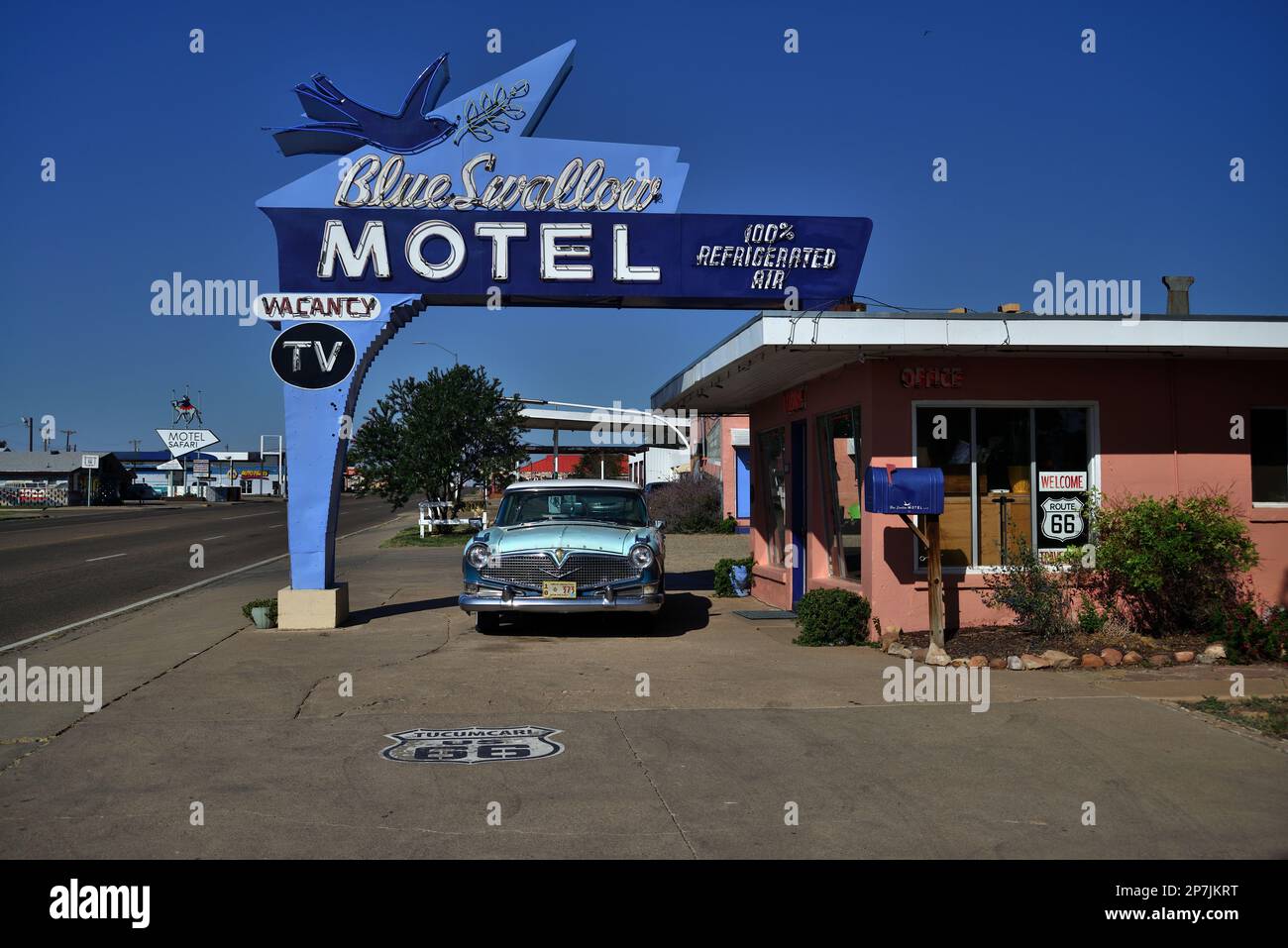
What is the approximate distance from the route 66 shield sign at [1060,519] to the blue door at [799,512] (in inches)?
133

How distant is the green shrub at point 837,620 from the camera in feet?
34.9

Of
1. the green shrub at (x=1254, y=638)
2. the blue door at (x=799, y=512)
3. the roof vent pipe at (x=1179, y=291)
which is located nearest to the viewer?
the green shrub at (x=1254, y=638)

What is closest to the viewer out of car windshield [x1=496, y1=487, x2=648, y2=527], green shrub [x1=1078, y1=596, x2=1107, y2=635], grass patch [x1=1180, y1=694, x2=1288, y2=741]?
grass patch [x1=1180, y1=694, x2=1288, y2=741]

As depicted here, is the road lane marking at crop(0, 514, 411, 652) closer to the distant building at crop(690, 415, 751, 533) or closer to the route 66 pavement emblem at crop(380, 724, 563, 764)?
the route 66 pavement emblem at crop(380, 724, 563, 764)

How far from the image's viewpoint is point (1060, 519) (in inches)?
428

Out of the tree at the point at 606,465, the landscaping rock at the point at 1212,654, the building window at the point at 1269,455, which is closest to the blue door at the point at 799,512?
the building window at the point at 1269,455

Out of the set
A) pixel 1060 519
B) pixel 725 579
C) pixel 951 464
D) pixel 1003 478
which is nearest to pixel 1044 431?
pixel 1003 478

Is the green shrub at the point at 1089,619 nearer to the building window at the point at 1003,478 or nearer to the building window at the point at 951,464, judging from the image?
the building window at the point at 1003,478

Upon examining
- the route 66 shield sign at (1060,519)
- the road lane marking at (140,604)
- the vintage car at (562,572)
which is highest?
the route 66 shield sign at (1060,519)

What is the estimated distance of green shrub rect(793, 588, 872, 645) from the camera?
10648mm

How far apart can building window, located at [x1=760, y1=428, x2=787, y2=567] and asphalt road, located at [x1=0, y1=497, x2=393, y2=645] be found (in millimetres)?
9260

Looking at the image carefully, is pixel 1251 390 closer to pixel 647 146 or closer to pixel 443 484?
pixel 647 146

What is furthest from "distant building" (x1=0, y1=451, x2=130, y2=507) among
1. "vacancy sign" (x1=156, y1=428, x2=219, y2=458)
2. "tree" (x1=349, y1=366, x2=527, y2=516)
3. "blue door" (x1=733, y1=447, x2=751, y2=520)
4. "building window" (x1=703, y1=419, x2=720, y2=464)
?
"blue door" (x1=733, y1=447, x2=751, y2=520)
